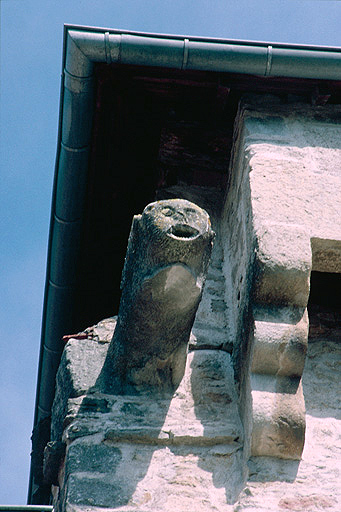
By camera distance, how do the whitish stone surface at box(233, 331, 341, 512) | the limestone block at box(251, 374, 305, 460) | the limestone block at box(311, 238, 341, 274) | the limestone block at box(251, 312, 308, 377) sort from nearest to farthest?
1. the whitish stone surface at box(233, 331, 341, 512)
2. the limestone block at box(251, 374, 305, 460)
3. the limestone block at box(251, 312, 308, 377)
4. the limestone block at box(311, 238, 341, 274)

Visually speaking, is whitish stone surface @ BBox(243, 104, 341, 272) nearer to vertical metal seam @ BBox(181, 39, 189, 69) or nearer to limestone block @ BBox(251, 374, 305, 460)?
vertical metal seam @ BBox(181, 39, 189, 69)

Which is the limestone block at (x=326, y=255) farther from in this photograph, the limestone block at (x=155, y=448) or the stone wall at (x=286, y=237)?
the limestone block at (x=155, y=448)

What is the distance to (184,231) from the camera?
11.1 ft

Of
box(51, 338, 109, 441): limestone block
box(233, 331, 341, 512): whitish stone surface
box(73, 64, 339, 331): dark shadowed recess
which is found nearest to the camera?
box(233, 331, 341, 512): whitish stone surface

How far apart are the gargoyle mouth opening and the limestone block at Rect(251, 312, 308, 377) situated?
50 cm

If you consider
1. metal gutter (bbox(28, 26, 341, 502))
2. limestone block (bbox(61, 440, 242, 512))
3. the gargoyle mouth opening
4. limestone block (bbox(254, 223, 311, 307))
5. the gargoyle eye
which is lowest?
limestone block (bbox(61, 440, 242, 512))

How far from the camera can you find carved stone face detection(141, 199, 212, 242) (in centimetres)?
337

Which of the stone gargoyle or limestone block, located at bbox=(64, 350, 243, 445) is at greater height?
the stone gargoyle

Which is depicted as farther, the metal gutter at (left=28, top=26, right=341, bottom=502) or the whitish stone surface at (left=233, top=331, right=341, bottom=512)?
the metal gutter at (left=28, top=26, right=341, bottom=502)

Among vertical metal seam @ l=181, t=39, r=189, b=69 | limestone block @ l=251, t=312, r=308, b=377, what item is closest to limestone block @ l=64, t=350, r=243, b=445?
limestone block @ l=251, t=312, r=308, b=377

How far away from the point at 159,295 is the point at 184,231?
29cm

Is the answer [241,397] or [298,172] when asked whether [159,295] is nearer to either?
[241,397]

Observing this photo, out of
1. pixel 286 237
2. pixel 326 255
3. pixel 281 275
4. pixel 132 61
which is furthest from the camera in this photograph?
pixel 132 61

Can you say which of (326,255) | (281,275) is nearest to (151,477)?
(281,275)
